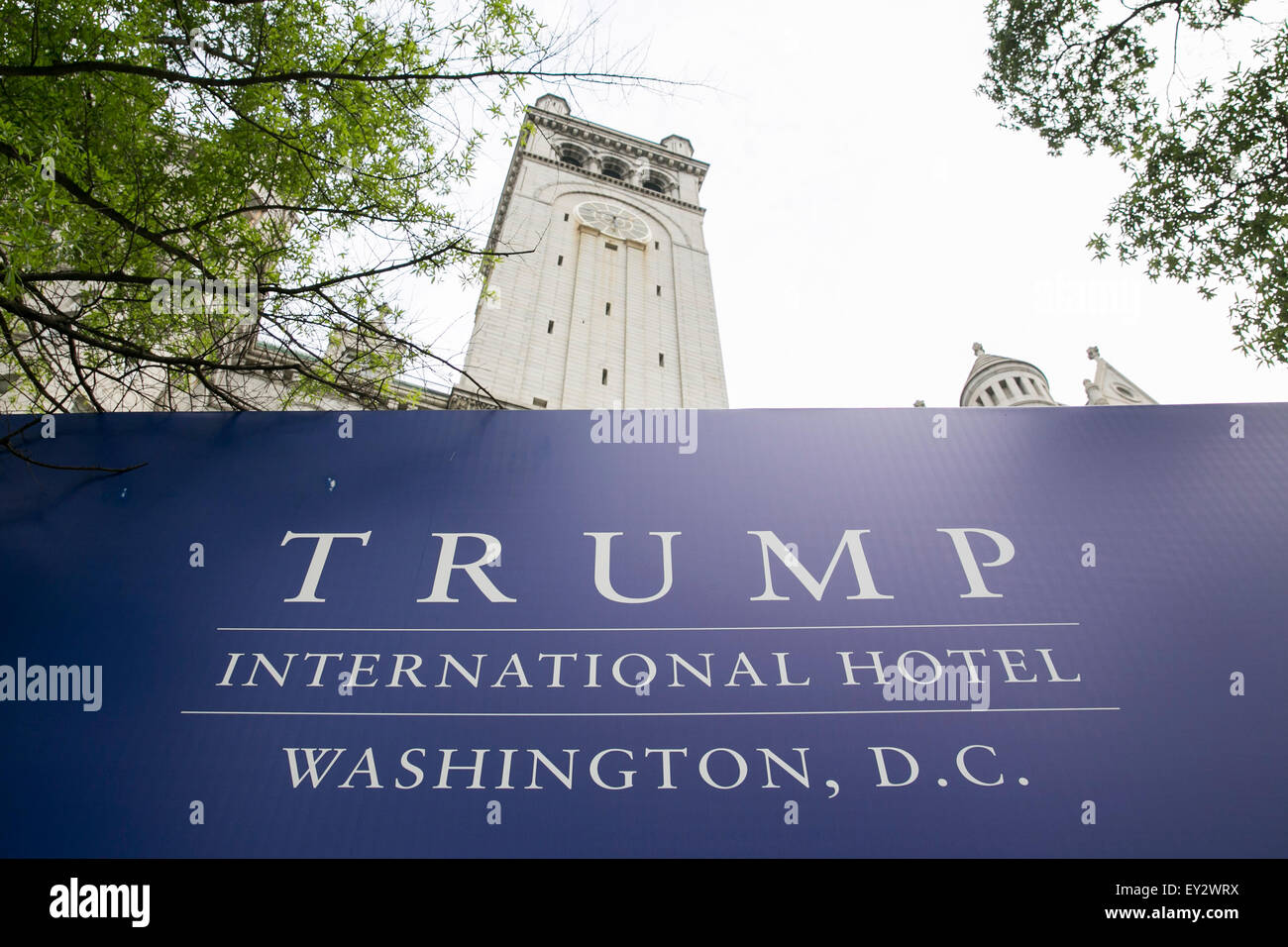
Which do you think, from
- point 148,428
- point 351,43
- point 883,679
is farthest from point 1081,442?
point 351,43

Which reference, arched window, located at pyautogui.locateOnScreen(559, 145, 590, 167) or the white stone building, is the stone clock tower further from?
the white stone building

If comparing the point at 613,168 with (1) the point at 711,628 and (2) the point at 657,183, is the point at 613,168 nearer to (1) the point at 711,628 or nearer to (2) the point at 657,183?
(2) the point at 657,183

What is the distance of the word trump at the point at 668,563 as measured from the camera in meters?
3.58

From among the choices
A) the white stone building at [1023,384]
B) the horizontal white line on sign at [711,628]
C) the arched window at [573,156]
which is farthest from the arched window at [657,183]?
the horizontal white line on sign at [711,628]

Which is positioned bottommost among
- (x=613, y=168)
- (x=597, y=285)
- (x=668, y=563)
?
(x=668, y=563)

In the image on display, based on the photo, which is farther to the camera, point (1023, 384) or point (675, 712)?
point (1023, 384)

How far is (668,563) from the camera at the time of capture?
12.1 feet

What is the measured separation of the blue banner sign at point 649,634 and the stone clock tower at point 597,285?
62.0 feet

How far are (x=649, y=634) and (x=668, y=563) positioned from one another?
40 centimetres

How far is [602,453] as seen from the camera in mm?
4141

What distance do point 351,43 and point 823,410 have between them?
13.8 ft

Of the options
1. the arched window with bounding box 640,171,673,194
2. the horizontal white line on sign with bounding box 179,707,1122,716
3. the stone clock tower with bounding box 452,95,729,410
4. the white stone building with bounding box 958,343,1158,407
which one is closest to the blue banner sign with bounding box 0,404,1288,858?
the horizontal white line on sign with bounding box 179,707,1122,716

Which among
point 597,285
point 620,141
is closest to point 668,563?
point 597,285

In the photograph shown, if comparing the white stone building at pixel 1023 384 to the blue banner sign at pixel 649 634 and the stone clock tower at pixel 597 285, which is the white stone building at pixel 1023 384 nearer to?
the stone clock tower at pixel 597 285
